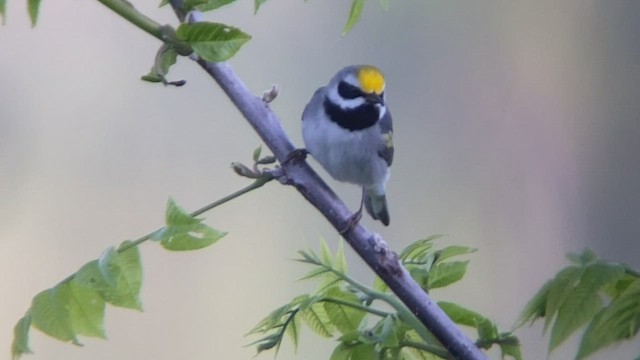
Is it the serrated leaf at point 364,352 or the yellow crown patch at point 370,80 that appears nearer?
the serrated leaf at point 364,352

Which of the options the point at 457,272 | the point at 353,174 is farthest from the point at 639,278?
the point at 353,174

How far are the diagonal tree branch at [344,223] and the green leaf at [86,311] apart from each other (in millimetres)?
126

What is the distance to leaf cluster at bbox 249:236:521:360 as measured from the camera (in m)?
0.52

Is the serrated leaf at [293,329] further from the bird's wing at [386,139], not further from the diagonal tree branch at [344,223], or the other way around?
the bird's wing at [386,139]

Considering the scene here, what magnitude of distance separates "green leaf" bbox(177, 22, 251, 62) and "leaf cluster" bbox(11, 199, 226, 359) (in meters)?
0.09

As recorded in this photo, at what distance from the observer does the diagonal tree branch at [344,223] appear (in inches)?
19.7

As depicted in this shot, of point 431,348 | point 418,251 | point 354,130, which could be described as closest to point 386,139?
point 354,130

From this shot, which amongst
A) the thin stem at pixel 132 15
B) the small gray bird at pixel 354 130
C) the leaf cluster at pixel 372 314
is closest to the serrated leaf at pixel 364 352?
the leaf cluster at pixel 372 314

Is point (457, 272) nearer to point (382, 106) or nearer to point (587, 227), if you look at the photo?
point (382, 106)

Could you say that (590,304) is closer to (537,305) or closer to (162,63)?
(537,305)

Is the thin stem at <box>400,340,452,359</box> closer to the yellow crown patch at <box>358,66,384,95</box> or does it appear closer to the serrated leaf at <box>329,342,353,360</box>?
the serrated leaf at <box>329,342,353,360</box>

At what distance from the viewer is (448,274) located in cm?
57

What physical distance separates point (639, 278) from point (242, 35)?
241 mm

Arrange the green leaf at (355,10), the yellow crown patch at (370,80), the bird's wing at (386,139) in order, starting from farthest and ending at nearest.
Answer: the bird's wing at (386,139)
the yellow crown patch at (370,80)
the green leaf at (355,10)
